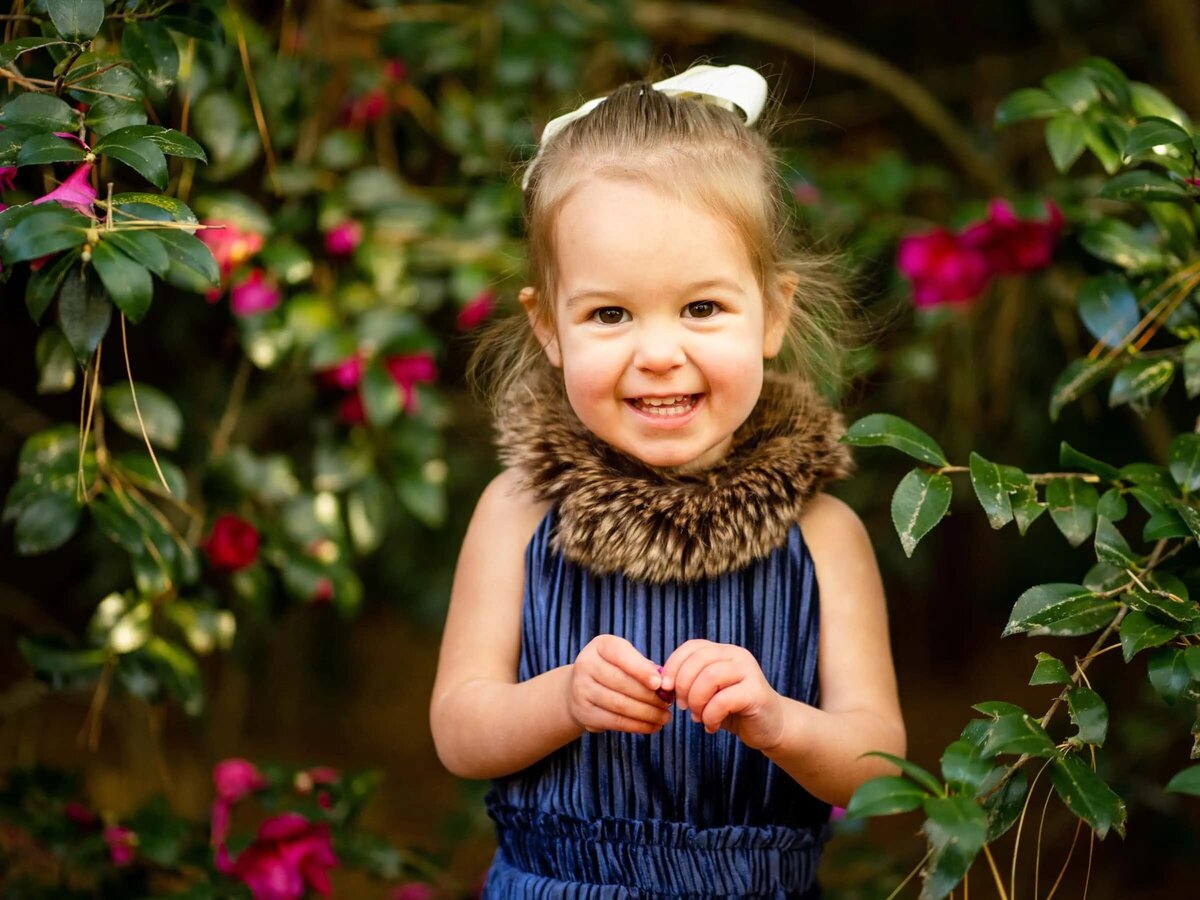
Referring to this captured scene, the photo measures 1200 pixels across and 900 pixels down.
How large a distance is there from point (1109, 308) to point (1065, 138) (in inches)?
9.0

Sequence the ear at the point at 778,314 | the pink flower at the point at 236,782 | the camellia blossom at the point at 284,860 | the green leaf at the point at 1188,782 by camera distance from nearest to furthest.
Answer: the green leaf at the point at 1188,782 → the ear at the point at 778,314 → the camellia blossom at the point at 284,860 → the pink flower at the point at 236,782

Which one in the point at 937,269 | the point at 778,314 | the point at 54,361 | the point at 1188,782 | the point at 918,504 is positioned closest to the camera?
the point at 1188,782

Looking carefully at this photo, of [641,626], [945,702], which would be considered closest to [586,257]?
[641,626]

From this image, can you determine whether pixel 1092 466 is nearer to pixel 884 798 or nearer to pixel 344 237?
pixel 884 798

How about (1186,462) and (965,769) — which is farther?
(1186,462)

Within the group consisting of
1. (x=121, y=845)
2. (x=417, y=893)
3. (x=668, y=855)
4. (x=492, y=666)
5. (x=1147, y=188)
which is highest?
(x=1147, y=188)

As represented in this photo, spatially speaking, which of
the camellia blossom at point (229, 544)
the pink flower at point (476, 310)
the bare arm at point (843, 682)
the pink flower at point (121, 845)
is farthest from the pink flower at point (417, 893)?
the bare arm at point (843, 682)

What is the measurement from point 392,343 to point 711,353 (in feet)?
3.15

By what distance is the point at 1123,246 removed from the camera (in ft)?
5.89

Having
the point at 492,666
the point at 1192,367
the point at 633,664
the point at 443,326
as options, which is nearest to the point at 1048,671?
the point at 633,664

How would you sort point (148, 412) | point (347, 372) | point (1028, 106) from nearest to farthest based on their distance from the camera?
point (1028, 106)
point (148, 412)
point (347, 372)

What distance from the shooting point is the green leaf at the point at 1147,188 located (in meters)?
1.53

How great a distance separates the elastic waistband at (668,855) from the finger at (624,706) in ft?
0.75

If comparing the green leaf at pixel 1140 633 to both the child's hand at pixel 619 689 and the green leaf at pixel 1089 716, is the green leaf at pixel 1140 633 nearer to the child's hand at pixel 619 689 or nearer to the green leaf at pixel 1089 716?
the green leaf at pixel 1089 716
